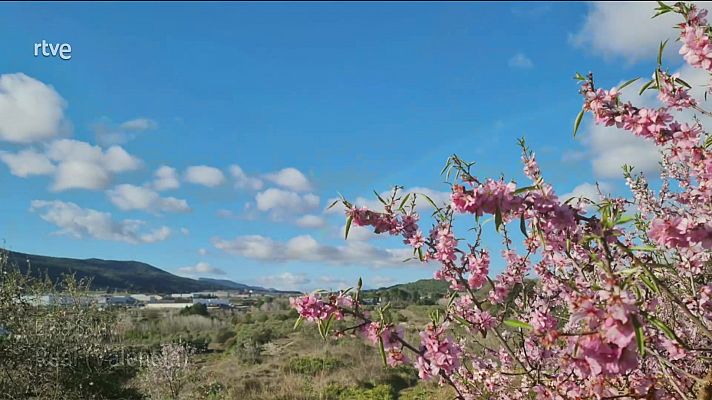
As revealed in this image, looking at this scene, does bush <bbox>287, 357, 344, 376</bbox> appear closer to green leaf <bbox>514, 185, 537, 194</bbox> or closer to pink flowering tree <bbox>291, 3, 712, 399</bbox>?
pink flowering tree <bbox>291, 3, 712, 399</bbox>

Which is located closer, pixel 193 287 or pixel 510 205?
pixel 510 205

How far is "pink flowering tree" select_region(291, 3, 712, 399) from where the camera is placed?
1.36 m

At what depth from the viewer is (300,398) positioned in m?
9.54

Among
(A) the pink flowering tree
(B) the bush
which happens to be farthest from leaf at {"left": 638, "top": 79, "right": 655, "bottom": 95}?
(B) the bush

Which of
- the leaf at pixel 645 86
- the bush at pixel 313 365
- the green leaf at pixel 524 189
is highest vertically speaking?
the leaf at pixel 645 86

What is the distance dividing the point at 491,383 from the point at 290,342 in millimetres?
16321

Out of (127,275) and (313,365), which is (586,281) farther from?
(127,275)

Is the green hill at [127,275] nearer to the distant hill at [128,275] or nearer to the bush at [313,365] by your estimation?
the distant hill at [128,275]

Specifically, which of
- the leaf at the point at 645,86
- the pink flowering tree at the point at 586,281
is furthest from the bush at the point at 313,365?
the leaf at the point at 645,86

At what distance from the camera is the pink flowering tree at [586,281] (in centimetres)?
136

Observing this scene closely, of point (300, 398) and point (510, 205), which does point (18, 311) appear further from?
point (510, 205)

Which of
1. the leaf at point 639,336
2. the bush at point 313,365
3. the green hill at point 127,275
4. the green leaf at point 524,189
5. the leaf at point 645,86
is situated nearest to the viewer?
the leaf at point 639,336

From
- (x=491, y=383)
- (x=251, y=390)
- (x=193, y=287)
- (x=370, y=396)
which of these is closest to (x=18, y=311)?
(x=251, y=390)

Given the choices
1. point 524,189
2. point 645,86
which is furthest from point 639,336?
point 645,86
